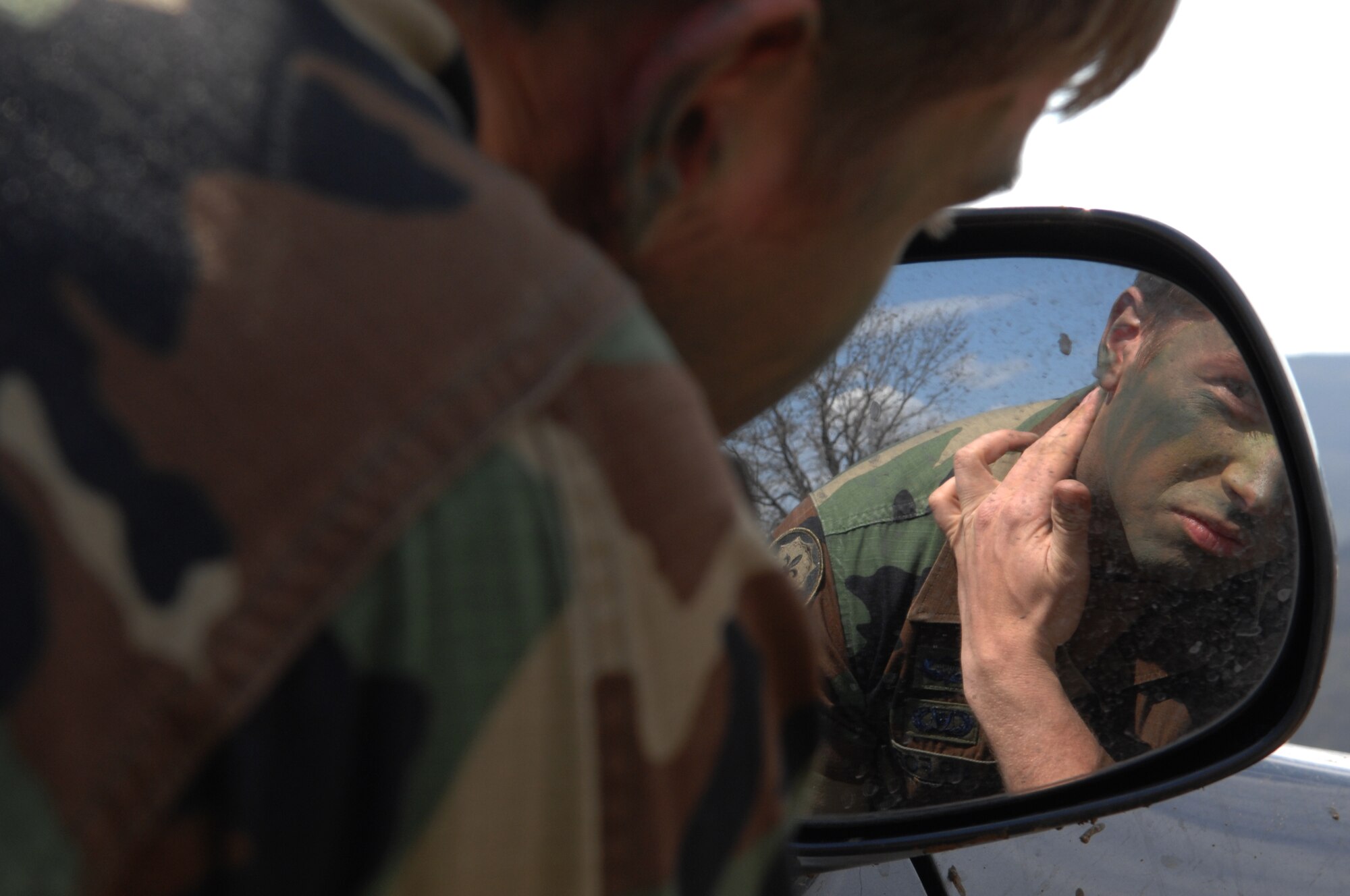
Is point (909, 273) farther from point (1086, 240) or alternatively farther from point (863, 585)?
point (863, 585)

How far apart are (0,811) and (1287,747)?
258 centimetres

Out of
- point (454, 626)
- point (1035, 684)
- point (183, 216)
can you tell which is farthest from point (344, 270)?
point (1035, 684)

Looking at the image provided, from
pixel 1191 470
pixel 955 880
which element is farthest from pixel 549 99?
pixel 955 880

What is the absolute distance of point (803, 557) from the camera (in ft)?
6.68

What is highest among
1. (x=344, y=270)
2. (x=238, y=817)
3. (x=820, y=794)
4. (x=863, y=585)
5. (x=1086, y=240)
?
(x=1086, y=240)

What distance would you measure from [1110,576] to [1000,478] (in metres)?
0.24

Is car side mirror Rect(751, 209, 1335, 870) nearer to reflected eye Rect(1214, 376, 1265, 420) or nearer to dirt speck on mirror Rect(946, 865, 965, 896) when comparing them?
reflected eye Rect(1214, 376, 1265, 420)

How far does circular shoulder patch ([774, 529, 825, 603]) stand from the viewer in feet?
6.64

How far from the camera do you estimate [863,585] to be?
6.53 ft

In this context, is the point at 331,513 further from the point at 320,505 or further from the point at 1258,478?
the point at 1258,478

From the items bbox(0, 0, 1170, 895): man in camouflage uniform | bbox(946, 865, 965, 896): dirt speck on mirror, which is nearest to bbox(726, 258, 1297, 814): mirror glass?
bbox(946, 865, 965, 896): dirt speck on mirror

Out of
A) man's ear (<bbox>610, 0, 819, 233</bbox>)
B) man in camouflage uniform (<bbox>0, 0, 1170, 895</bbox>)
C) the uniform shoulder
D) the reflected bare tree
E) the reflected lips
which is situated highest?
the reflected bare tree

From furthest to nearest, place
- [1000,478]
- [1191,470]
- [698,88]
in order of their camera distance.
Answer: [1000,478]
[1191,470]
[698,88]

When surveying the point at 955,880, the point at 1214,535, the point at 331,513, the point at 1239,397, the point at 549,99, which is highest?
the point at 1239,397
